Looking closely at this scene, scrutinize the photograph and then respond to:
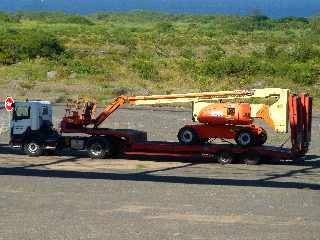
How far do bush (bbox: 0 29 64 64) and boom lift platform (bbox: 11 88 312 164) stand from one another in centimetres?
2706

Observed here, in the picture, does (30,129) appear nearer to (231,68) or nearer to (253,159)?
(253,159)

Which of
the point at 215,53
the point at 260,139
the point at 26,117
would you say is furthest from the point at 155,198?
the point at 215,53

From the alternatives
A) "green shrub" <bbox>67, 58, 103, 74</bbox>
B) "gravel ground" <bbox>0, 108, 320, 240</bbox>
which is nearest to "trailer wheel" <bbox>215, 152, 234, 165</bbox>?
"gravel ground" <bbox>0, 108, 320, 240</bbox>

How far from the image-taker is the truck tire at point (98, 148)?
22.9 m

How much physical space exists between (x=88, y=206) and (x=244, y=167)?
6.98 m

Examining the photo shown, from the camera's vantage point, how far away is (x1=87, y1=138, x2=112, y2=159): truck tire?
2286 centimetres

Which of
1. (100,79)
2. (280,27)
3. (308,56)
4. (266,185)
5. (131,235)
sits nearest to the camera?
(131,235)

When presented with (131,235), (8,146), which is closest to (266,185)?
(131,235)

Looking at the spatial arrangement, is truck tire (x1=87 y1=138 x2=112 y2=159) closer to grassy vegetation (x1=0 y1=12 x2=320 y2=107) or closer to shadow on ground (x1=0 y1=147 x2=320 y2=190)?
shadow on ground (x1=0 y1=147 x2=320 y2=190)

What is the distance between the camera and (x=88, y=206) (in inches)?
615

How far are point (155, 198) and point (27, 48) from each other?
40.2 meters

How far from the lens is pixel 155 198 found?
54.5 ft

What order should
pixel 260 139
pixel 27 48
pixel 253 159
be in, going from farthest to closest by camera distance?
pixel 27 48 < pixel 260 139 < pixel 253 159

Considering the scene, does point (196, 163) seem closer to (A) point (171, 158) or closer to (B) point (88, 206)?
(A) point (171, 158)
